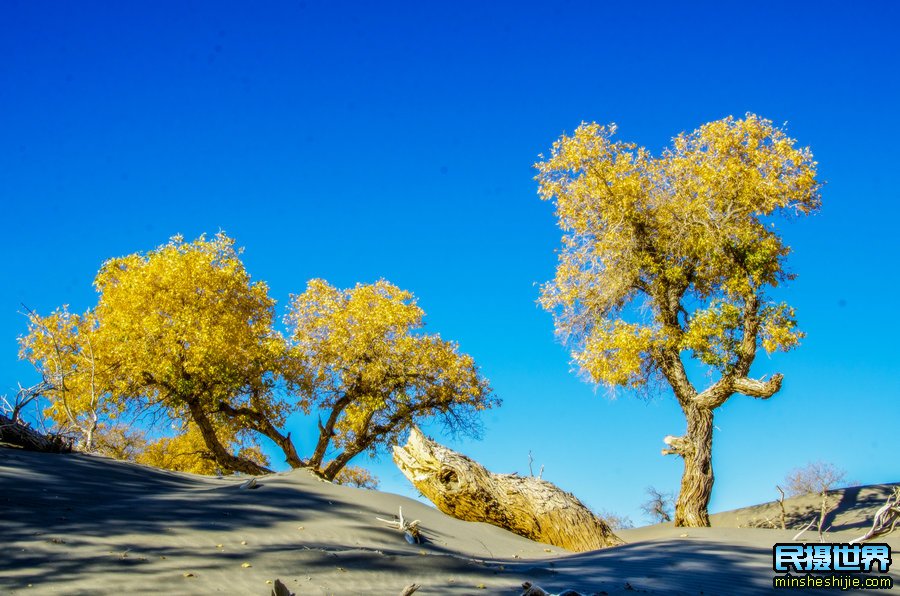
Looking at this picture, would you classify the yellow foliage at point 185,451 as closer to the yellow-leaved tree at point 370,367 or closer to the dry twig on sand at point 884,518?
the yellow-leaved tree at point 370,367

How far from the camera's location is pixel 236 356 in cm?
2495

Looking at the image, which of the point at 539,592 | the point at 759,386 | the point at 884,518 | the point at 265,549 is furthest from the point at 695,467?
the point at 265,549

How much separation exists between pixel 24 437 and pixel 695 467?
15.6 m

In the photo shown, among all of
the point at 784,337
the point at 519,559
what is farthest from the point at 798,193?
the point at 519,559

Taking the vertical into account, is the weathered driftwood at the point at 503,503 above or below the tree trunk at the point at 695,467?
below

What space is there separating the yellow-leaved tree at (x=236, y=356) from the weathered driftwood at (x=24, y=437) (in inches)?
370

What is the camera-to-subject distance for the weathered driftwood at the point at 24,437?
13977 millimetres

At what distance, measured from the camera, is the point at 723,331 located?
2023cm

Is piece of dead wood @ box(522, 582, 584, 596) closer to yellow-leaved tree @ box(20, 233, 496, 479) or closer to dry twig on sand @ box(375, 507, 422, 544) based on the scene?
dry twig on sand @ box(375, 507, 422, 544)

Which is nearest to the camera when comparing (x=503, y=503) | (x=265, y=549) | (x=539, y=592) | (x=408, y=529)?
(x=539, y=592)

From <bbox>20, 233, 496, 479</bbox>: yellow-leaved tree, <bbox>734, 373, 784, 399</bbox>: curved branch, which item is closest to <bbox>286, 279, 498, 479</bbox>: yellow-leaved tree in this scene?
<bbox>20, 233, 496, 479</bbox>: yellow-leaved tree

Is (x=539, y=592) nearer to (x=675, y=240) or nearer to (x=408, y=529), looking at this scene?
(x=408, y=529)

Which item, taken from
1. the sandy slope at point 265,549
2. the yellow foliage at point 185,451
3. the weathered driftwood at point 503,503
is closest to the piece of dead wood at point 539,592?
the sandy slope at point 265,549

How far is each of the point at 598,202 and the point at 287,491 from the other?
13409mm
